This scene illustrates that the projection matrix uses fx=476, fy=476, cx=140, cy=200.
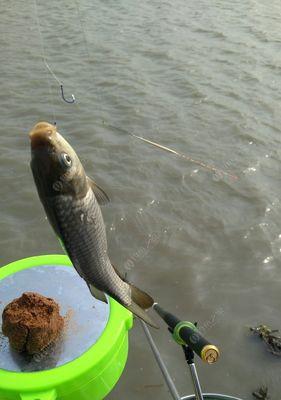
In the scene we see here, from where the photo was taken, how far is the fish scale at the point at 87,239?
1546 mm

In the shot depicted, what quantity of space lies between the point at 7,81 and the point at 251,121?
377 centimetres

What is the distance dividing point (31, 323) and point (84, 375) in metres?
0.42

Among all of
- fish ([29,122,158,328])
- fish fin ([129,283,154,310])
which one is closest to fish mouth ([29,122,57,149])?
fish ([29,122,158,328])

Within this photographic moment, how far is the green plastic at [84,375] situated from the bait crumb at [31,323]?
0.16 meters

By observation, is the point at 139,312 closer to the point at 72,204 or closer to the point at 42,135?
the point at 72,204

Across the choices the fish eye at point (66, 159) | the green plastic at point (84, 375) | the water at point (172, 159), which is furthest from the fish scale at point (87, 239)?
the water at point (172, 159)

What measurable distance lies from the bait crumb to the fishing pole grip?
773 mm

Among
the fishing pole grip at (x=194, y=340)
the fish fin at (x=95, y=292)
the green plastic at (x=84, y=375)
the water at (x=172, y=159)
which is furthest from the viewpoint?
the water at (x=172, y=159)

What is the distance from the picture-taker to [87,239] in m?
1.63

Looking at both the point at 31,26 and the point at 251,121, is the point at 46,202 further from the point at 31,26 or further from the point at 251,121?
the point at 31,26

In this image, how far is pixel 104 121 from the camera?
6488 mm

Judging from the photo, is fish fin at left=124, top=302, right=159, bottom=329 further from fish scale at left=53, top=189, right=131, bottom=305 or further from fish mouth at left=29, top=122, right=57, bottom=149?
fish mouth at left=29, top=122, right=57, bottom=149

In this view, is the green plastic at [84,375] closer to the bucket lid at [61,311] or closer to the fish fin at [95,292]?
the bucket lid at [61,311]

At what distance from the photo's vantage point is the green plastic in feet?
8.38
